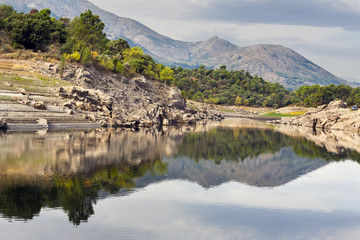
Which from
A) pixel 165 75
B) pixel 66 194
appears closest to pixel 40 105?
pixel 66 194

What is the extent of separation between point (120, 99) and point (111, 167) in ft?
197

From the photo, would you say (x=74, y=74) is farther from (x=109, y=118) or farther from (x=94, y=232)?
(x=94, y=232)

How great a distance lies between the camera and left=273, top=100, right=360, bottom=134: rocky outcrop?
106 metres

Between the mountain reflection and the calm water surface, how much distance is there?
0.07 meters

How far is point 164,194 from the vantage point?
24.2m

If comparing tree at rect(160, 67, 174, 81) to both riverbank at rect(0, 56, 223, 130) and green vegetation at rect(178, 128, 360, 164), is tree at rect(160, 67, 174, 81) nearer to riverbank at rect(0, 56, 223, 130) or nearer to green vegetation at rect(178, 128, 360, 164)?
riverbank at rect(0, 56, 223, 130)

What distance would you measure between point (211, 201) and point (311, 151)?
33.9 m

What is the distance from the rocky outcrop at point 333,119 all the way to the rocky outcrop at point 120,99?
4062 cm

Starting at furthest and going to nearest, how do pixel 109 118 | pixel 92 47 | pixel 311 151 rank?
pixel 92 47 < pixel 109 118 < pixel 311 151

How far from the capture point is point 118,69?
328 ft

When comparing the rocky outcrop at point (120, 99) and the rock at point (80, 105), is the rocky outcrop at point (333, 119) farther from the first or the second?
the rock at point (80, 105)

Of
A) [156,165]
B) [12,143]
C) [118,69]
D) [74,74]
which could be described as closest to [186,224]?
[156,165]

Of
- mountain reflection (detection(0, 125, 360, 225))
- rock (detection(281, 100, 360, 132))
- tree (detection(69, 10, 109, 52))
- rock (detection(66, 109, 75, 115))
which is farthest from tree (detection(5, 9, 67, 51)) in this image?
rock (detection(281, 100, 360, 132))

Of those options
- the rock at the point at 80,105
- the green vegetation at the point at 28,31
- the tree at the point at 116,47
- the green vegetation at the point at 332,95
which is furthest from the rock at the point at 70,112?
the green vegetation at the point at 332,95
